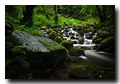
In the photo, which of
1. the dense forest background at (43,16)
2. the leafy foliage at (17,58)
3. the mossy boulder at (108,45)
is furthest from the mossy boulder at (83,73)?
the mossy boulder at (108,45)

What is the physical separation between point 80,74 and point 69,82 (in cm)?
48

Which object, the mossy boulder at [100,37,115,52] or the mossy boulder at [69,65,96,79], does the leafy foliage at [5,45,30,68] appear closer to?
the mossy boulder at [69,65,96,79]

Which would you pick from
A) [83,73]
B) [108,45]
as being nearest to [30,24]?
[83,73]

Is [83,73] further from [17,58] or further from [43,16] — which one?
[43,16]

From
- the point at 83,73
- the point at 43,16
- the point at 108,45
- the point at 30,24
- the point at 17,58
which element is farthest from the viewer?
the point at 43,16

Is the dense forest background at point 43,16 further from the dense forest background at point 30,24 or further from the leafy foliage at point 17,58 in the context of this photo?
the leafy foliage at point 17,58

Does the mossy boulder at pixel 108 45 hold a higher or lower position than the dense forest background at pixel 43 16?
lower

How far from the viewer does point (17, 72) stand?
186 centimetres

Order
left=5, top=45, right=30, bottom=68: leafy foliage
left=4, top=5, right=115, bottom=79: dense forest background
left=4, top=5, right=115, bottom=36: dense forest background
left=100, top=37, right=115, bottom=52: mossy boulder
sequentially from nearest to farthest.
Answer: left=5, top=45, right=30, bottom=68: leafy foliage < left=4, top=5, right=115, bottom=79: dense forest background < left=4, top=5, right=115, bottom=36: dense forest background < left=100, top=37, right=115, bottom=52: mossy boulder

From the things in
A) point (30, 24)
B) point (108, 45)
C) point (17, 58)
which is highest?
point (30, 24)

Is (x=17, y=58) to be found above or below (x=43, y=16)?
below

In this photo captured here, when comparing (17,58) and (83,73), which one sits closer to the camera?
(17,58)

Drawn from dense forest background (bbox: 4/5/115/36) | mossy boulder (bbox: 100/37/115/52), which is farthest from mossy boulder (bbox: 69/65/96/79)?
mossy boulder (bbox: 100/37/115/52)
